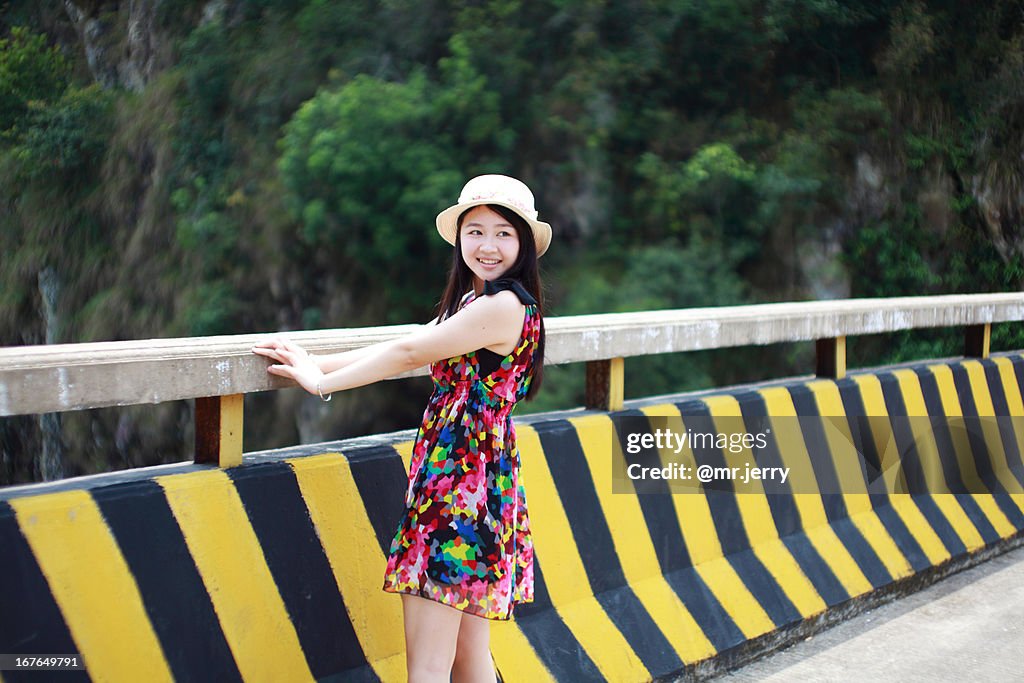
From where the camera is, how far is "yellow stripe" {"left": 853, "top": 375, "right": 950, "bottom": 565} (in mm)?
4977

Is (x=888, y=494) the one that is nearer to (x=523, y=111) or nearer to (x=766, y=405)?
(x=766, y=405)

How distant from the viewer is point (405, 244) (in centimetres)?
2030

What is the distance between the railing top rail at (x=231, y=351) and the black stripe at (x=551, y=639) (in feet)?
2.37

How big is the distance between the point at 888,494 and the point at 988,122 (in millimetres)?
15481

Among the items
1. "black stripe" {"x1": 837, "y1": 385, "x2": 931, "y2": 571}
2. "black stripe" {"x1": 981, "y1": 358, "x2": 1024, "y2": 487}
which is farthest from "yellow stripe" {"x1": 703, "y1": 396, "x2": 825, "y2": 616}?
"black stripe" {"x1": 981, "y1": 358, "x2": 1024, "y2": 487}

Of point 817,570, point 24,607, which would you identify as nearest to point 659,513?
point 817,570

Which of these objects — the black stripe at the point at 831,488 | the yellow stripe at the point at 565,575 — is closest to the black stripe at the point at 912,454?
the black stripe at the point at 831,488

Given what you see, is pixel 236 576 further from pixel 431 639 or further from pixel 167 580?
pixel 431 639

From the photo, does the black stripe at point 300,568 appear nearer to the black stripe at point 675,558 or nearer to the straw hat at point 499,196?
the straw hat at point 499,196

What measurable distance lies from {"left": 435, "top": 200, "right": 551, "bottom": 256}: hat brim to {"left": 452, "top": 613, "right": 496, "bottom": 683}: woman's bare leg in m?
0.91

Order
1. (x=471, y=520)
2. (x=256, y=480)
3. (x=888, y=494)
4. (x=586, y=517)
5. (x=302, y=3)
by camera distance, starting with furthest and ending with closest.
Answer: (x=302, y=3)
(x=888, y=494)
(x=586, y=517)
(x=256, y=480)
(x=471, y=520)

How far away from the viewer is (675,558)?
391 cm

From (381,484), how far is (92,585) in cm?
85

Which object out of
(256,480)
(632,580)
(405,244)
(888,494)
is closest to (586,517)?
(632,580)
